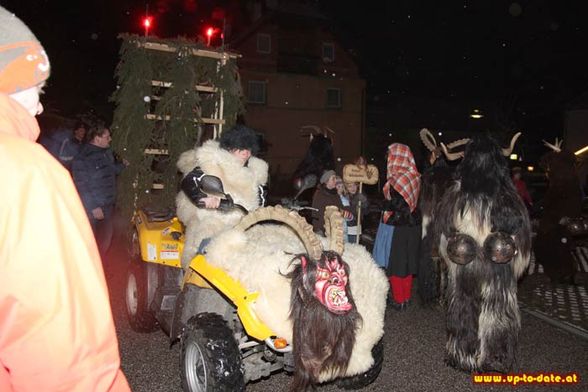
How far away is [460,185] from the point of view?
4.52 metres

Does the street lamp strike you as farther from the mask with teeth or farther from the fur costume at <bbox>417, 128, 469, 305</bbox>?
the mask with teeth

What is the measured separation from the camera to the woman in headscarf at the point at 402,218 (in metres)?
6.48

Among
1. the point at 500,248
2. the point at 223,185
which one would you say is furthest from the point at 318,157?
the point at 500,248

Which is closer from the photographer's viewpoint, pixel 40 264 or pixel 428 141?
pixel 40 264

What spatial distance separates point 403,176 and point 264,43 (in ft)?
87.0

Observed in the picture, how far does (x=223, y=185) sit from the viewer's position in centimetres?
445

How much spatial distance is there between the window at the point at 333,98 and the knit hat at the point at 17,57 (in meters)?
31.1

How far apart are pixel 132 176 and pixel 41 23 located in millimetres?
15149

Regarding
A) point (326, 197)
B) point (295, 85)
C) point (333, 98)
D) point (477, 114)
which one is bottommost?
point (326, 197)

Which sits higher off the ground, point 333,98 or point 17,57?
point 333,98

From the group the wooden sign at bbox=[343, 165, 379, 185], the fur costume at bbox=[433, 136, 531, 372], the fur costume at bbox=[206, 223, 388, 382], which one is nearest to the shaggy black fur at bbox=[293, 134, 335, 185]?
the wooden sign at bbox=[343, 165, 379, 185]

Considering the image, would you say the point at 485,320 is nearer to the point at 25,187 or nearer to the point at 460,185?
the point at 460,185

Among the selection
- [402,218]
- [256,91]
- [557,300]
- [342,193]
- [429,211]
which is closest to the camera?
[429,211]

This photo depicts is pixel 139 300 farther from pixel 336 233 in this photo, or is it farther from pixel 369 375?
pixel 336 233
